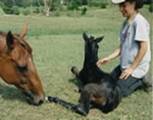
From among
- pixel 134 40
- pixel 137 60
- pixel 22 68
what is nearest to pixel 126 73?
pixel 137 60

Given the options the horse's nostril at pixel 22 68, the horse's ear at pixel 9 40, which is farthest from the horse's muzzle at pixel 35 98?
the horse's ear at pixel 9 40

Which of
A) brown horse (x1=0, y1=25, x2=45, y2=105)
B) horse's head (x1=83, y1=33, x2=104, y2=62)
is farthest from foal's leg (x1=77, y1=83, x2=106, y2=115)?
brown horse (x1=0, y1=25, x2=45, y2=105)

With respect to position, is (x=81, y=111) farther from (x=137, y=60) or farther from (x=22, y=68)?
(x=137, y=60)

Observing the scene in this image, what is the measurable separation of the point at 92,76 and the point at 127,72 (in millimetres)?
473

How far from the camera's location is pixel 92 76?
18.1 ft

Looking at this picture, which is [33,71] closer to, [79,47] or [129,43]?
[129,43]

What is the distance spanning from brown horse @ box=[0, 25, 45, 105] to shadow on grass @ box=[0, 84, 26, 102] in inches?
25.0

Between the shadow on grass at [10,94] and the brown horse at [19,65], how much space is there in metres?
0.64

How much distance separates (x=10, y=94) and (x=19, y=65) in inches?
47.0

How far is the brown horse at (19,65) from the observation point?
16.0ft

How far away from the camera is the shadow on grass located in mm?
5816

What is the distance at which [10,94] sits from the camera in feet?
19.8

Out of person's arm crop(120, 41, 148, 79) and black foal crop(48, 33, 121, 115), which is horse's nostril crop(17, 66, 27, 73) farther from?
person's arm crop(120, 41, 148, 79)

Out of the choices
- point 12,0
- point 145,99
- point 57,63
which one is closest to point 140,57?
point 145,99
